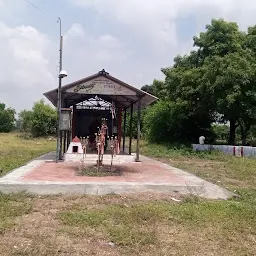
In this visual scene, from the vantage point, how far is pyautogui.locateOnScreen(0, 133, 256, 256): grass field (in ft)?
15.1

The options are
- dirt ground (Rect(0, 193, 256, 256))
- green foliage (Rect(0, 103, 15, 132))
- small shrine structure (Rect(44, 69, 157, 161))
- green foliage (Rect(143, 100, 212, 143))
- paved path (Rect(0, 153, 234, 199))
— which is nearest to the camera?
dirt ground (Rect(0, 193, 256, 256))

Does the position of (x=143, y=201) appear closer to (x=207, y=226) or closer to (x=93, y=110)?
(x=207, y=226)

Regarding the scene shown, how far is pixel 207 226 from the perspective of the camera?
18.4ft

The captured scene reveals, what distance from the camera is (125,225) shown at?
5.45 m

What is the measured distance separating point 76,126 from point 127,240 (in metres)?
13.2

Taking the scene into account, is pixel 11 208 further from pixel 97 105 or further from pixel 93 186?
pixel 97 105

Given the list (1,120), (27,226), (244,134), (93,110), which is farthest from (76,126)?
(1,120)

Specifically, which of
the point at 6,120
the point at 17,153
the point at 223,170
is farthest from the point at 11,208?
the point at 6,120

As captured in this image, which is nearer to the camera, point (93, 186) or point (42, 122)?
point (93, 186)

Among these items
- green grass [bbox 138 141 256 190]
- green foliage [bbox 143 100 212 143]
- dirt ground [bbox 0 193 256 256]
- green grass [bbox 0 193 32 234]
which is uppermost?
green foliage [bbox 143 100 212 143]

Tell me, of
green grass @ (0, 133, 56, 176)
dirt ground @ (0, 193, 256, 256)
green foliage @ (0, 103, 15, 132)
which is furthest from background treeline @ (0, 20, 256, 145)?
green foliage @ (0, 103, 15, 132)

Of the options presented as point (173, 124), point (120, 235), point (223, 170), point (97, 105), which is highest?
point (97, 105)

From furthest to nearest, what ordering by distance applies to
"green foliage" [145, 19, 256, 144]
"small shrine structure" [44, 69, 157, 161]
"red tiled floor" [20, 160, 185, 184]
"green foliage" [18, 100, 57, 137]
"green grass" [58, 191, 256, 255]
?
1. "green foliage" [18, 100, 57, 137]
2. "green foliage" [145, 19, 256, 144]
3. "small shrine structure" [44, 69, 157, 161]
4. "red tiled floor" [20, 160, 185, 184]
5. "green grass" [58, 191, 256, 255]

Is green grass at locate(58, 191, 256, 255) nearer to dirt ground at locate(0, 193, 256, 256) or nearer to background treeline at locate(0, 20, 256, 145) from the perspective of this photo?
dirt ground at locate(0, 193, 256, 256)
